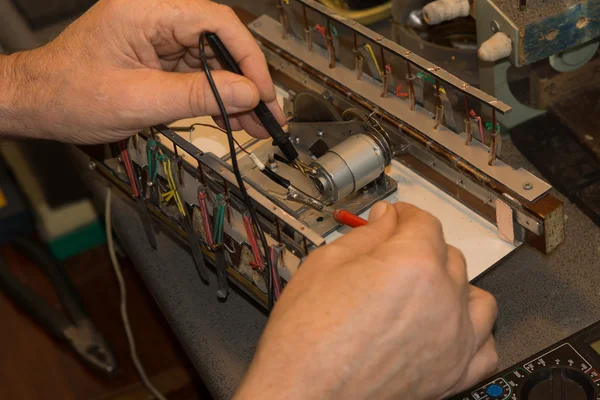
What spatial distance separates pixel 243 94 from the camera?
0.97 metres

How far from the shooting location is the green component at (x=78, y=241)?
6.74ft

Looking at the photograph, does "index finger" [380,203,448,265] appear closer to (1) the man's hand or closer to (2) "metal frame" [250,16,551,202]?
(1) the man's hand

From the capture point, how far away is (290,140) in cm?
113

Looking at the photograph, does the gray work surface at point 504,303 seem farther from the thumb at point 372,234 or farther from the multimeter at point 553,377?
the thumb at point 372,234

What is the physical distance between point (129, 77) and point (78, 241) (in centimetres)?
116

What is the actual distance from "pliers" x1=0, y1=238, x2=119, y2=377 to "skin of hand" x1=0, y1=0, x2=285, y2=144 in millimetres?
933

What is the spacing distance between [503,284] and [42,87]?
70cm

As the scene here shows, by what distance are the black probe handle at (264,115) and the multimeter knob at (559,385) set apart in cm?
44

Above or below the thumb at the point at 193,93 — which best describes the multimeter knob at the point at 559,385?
below

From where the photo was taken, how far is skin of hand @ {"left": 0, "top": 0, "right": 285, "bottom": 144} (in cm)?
99

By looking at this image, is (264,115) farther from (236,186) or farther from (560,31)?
(560,31)

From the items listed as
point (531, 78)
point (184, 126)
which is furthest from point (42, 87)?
point (531, 78)

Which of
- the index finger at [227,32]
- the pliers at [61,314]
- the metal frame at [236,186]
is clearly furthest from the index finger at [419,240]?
the pliers at [61,314]

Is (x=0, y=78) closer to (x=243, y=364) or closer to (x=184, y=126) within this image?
(x=184, y=126)
